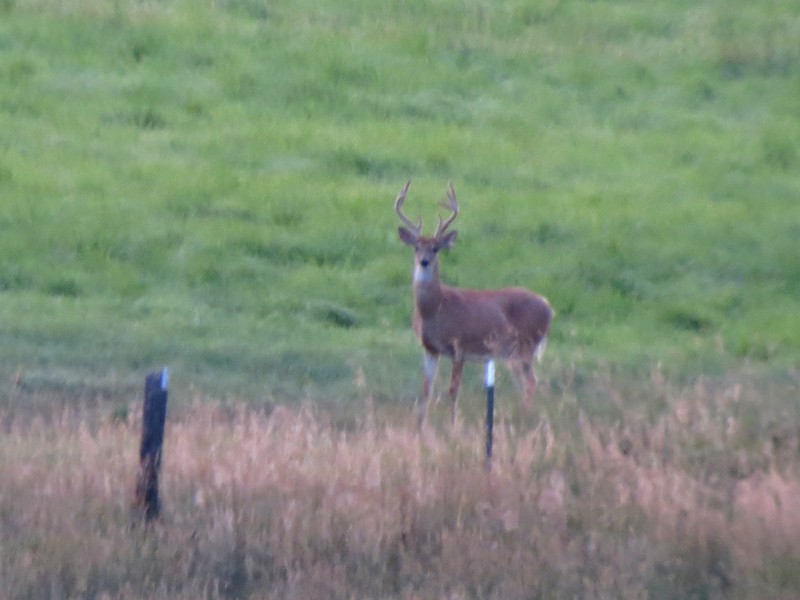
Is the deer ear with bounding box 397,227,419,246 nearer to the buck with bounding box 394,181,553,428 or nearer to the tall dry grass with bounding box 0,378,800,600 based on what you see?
the buck with bounding box 394,181,553,428

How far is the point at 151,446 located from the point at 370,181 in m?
11.5

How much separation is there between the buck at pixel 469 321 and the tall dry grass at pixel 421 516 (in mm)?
3834

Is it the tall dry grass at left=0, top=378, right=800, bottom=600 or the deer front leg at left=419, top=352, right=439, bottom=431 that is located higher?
the deer front leg at left=419, top=352, right=439, bottom=431

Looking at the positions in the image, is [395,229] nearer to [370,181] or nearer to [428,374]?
[370,181]

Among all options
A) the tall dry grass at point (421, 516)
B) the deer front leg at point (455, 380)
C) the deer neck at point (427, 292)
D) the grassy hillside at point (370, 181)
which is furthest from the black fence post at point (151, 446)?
the deer neck at point (427, 292)

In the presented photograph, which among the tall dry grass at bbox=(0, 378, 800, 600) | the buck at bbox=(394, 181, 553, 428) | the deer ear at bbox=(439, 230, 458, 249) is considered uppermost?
the deer ear at bbox=(439, 230, 458, 249)

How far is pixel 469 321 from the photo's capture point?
13727 millimetres

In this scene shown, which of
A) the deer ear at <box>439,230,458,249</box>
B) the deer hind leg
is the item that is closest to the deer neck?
the deer ear at <box>439,230,458,249</box>

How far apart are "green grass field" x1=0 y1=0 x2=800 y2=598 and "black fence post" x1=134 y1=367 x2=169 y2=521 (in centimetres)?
25

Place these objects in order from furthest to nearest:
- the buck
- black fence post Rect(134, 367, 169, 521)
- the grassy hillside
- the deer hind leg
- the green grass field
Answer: the grassy hillside → the buck → the deer hind leg → the green grass field → black fence post Rect(134, 367, 169, 521)

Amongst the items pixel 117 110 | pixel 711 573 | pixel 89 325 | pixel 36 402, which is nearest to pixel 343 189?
pixel 117 110

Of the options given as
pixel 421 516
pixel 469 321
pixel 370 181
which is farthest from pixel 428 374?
pixel 370 181

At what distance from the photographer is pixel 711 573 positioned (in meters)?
7.38

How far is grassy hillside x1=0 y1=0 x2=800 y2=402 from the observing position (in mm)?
14961
